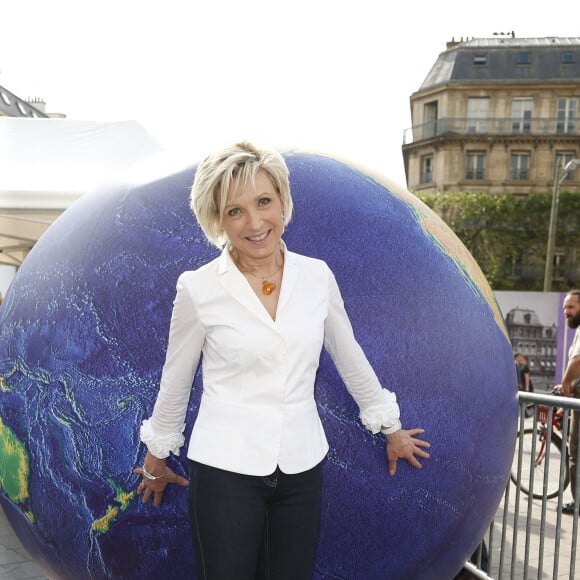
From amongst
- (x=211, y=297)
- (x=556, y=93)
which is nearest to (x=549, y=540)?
(x=211, y=297)

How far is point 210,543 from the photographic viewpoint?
6.23 feet

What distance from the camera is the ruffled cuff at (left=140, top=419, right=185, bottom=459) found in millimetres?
2134

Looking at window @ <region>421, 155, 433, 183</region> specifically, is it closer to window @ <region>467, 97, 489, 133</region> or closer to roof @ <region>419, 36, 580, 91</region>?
window @ <region>467, 97, 489, 133</region>

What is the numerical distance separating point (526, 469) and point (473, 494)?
529 cm

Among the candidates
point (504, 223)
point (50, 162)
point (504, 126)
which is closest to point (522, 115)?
point (504, 126)

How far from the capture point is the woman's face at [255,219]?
1.95 meters

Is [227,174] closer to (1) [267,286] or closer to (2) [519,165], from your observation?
(1) [267,286]

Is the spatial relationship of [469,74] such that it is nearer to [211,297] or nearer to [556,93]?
[556,93]

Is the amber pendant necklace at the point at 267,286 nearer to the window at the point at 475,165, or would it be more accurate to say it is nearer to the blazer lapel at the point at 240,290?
the blazer lapel at the point at 240,290

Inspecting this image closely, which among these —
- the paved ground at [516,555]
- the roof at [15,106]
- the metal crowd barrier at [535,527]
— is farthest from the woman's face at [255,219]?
the roof at [15,106]

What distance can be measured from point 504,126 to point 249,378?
166ft

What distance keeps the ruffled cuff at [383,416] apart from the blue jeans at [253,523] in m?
0.35

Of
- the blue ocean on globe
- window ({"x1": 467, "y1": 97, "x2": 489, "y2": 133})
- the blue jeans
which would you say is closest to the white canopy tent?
the blue ocean on globe

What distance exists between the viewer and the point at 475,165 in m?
49.1
